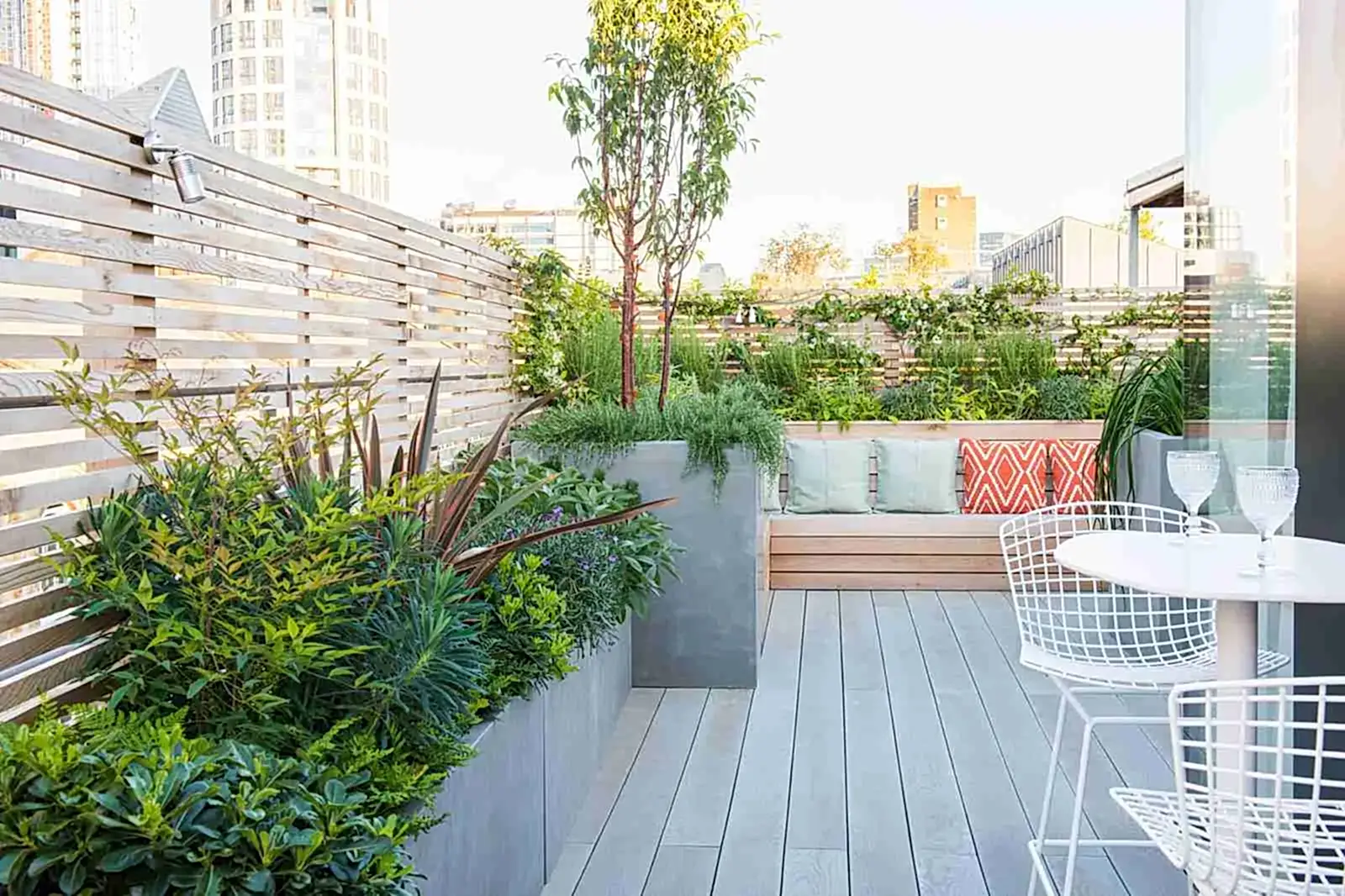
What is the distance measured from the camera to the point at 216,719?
1.88 meters

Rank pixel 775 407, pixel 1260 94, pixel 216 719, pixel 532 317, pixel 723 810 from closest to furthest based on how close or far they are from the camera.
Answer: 1. pixel 216 719
2. pixel 1260 94
3. pixel 723 810
4. pixel 532 317
5. pixel 775 407

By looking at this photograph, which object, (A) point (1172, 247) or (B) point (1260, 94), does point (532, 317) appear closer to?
(B) point (1260, 94)

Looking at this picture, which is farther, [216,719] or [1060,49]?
[1060,49]

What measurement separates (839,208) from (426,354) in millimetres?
8353

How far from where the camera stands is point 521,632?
2783 mm

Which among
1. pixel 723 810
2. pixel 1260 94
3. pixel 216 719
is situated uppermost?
pixel 1260 94

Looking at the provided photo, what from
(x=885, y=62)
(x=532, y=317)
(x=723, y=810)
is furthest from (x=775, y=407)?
(x=885, y=62)

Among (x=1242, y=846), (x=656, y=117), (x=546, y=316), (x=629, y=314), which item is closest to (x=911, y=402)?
(x=546, y=316)

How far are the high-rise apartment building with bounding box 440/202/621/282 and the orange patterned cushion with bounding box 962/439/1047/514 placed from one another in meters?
2.31

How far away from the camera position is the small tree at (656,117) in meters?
4.84

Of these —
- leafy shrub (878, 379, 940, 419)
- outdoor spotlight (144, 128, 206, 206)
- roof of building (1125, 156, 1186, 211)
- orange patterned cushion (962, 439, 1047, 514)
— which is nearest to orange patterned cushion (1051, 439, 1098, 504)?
orange patterned cushion (962, 439, 1047, 514)

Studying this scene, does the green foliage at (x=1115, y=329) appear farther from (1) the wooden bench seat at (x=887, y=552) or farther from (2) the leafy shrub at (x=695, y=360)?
(2) the leafy shrub at (x=695, y=360)

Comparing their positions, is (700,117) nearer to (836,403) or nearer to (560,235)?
(836,403)

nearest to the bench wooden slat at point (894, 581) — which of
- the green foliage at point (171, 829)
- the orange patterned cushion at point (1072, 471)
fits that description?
the orange patterned cushion at point (1072, 471)
